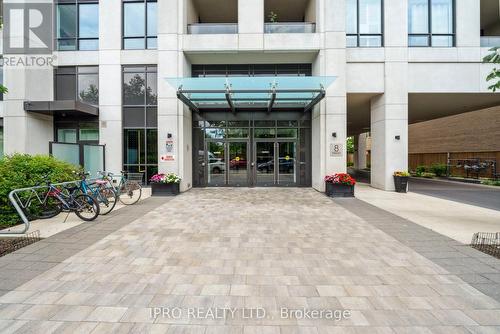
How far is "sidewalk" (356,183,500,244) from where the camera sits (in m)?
5.80

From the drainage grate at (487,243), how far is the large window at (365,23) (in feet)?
32.6

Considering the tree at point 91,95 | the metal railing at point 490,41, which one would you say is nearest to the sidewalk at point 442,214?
the metal railing at point 490,41

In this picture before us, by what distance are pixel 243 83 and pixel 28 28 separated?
1246 centimetres

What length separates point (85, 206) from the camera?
6645 mm

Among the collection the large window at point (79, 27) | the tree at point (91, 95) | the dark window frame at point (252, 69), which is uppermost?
the large window at point (79, 27)

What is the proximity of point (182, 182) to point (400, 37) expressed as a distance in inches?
480

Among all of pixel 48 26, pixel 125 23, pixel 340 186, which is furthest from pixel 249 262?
pixel 48 26

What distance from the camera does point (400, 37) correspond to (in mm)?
11766

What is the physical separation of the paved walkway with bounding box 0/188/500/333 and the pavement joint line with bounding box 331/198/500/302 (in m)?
0.11

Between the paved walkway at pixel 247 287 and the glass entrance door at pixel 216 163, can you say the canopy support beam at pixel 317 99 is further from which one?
the paved walkway at pixel 247 287

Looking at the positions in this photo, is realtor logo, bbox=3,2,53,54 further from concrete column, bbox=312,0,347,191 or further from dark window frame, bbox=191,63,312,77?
concrete column, bbox=312,0,347,191

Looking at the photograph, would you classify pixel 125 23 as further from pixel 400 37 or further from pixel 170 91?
pixel 400 37

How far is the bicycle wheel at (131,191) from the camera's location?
912 cm

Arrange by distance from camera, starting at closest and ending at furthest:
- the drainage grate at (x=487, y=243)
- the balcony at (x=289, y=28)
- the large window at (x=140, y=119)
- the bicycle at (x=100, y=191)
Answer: the drainage grate at (x=487, y=243), the bicycle at (x=100, y=191), the balcony at (x=289, y=28), the large window at (x=140, y=119)
